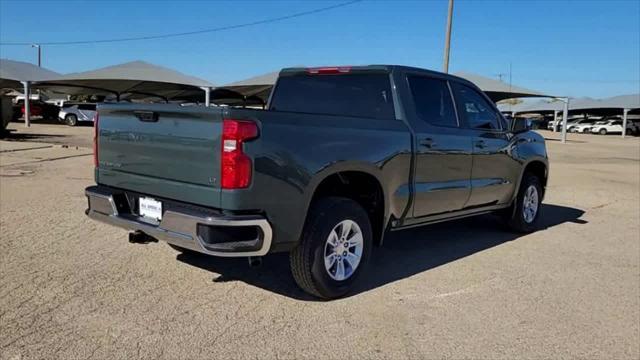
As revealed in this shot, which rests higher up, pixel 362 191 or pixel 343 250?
pixel 362 191

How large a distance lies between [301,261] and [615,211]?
23.4 ft

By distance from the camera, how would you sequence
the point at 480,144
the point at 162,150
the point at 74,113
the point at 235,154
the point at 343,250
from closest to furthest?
the point at 235,154
the point at 162,150
the point at 343,250
the point at 480,144
the point at 74,113

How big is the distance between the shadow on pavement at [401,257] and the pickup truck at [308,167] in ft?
1.40

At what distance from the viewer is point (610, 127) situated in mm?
56844

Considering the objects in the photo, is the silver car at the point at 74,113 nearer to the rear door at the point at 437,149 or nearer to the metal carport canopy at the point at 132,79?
the metal carport canopy at the point at 132,79

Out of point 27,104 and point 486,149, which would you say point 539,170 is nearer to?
point 486,149

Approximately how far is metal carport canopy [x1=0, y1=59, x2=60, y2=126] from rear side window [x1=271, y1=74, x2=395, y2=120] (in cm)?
3198

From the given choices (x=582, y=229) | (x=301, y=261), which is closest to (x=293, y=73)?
(x=301, y=261)

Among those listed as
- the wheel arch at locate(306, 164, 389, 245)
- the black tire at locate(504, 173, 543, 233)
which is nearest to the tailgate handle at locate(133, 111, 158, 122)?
the wheel arch at locate(306, 164, 389, 245)

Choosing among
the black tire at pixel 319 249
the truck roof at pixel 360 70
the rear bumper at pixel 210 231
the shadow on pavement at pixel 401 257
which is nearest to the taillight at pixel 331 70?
the truck roof at pixel 360 70

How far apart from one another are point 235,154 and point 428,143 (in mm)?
2210

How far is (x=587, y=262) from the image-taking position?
5.93 m

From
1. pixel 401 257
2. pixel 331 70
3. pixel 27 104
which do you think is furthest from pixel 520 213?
pixel 27 104

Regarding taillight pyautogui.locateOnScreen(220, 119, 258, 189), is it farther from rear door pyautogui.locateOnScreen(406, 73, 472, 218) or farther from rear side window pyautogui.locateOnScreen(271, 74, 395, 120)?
rear door pyautogui.locateOnScreen(406, 73, 472, 218)
